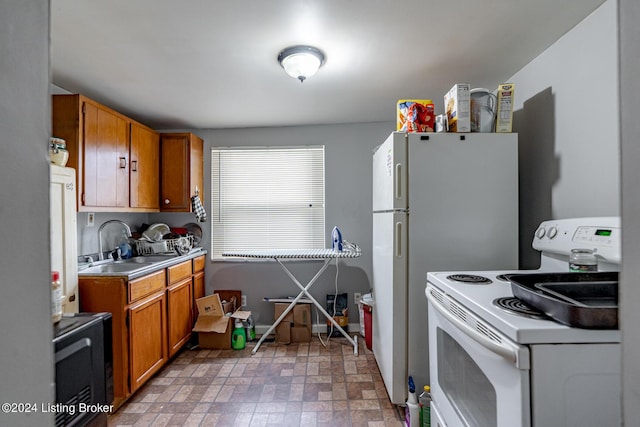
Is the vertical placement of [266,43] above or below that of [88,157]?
above

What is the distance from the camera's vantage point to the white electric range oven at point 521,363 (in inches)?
28.9

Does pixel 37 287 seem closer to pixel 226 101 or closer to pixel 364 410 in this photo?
pixel 364 410

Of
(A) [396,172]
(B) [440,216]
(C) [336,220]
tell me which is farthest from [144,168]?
(B) [440,216]

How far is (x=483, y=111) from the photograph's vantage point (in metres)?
1.79

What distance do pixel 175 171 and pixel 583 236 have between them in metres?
3.11

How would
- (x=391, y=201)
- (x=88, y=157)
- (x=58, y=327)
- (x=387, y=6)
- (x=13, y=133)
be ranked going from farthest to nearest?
(x=88, y=157), (x=391, y=201), (x=387, y=6), (x=58, y=327), (x=13, y=133)

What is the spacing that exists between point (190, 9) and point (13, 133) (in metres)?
1.37

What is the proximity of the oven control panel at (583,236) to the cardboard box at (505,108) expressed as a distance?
613mm

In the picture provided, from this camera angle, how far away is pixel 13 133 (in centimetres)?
33

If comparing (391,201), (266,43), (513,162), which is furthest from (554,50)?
(266,43)

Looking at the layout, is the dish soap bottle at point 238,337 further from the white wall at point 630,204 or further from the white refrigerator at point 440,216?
the white wall at point 630,204

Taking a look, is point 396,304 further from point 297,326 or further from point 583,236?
point 297,326

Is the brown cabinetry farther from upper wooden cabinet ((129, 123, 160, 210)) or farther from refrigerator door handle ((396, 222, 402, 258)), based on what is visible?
refrigerator door handle ((396, 222, 402, 258))

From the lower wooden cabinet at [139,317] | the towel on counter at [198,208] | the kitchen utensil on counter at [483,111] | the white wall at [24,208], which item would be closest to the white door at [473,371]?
the white wall at [24,208]
